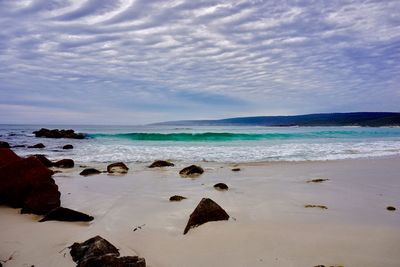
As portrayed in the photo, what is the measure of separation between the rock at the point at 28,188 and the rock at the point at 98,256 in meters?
1.62

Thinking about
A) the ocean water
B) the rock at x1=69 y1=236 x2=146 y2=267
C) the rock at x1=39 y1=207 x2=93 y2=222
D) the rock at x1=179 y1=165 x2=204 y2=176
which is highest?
the rock at x1=69 y1=236 x2=146 y2=267

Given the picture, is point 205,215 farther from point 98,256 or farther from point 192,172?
point 192,172

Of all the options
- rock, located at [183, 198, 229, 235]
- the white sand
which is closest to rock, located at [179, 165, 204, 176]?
the white sand

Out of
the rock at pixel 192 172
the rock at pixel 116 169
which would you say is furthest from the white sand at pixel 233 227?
the rock at pixel 116 169

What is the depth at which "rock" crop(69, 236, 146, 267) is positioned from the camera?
2.46 meters

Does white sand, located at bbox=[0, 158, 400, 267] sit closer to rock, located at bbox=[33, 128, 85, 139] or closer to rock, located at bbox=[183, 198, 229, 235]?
rock, located at bbox=[183, 198, 229, 235]

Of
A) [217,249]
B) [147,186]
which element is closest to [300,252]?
[217,249]

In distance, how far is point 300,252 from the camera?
309cm

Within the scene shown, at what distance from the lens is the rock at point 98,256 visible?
8.07 feet

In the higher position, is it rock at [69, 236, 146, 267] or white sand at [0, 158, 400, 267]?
rock at [69, 236, 146, 267]

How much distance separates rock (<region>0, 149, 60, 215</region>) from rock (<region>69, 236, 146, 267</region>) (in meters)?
1.62

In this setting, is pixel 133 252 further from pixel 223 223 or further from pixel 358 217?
pixel 358 217

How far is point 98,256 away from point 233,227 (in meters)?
1.71

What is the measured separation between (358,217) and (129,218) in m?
3.02
